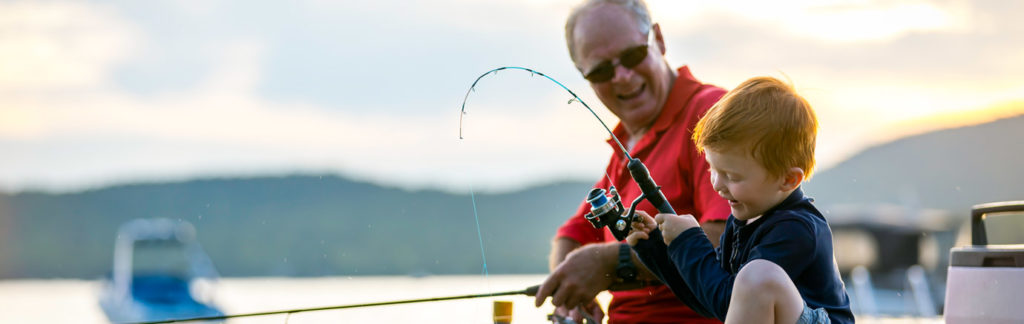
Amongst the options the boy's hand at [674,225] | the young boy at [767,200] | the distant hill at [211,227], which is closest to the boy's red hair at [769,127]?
the young boy at [767,200]

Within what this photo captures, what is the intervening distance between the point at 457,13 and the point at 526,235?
516 mm

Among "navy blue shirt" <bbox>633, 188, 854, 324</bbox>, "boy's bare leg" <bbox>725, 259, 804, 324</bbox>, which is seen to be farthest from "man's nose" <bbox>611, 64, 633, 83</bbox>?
"boy's bare leg" <bbox>725, 259, 804, 324</bbox>

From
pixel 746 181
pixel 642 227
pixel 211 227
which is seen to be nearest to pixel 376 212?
pixel 642 227

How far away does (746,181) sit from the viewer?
4.80 ft

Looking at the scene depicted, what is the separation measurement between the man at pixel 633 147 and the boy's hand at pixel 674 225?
0.26 m

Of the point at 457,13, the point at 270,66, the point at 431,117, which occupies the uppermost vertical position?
the point at 270,66

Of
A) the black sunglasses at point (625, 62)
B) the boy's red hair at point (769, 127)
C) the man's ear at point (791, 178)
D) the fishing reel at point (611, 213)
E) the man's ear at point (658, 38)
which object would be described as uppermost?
the man's ear at point (658, 38)

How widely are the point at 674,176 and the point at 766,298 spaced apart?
2.24 ft

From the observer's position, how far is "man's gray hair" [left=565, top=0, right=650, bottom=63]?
2.22 meters

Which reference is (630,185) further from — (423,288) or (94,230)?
(94,230)

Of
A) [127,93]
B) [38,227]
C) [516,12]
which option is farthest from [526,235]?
[38,227]

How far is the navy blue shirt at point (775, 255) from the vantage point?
4.66ft

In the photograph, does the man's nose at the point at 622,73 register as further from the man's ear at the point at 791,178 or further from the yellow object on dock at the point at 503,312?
the man's ear at the point at 791,178

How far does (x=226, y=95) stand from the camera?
155 feet
